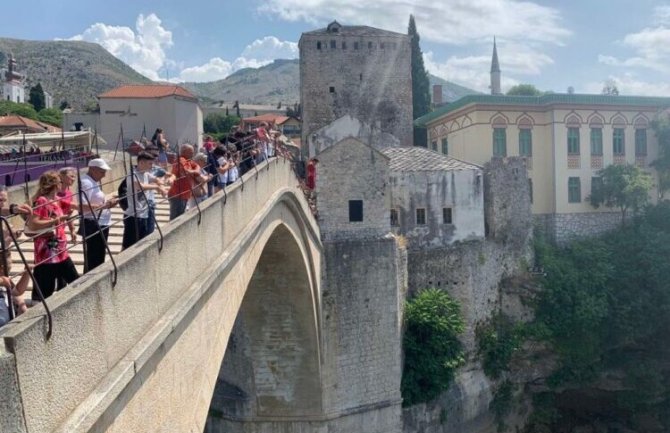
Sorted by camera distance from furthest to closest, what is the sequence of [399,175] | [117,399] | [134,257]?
[399,175], [134,257], [117,399]

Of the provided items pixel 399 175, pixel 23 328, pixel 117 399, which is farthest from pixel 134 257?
pixel 399 175

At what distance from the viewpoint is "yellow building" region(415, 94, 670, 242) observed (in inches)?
1008

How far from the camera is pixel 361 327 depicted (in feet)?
57.9

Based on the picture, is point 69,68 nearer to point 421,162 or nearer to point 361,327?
point 421,162

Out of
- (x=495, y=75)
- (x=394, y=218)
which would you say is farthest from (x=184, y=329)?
(x=495, y=75)

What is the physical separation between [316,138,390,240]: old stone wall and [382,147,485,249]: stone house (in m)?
2.89

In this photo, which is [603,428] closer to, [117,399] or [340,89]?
[340,89]

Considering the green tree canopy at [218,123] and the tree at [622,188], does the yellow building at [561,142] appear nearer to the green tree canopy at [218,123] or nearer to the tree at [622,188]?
the tree at [622,188]

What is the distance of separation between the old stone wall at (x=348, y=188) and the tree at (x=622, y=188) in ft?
40.9

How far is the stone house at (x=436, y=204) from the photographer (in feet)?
67.7

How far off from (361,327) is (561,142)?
13.6 metres

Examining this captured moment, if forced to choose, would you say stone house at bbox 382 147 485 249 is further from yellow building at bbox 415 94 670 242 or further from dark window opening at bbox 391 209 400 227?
yellow building at bbox 415 94 670 242

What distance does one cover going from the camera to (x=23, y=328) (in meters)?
2.87

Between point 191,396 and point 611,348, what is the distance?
68.9 feet
